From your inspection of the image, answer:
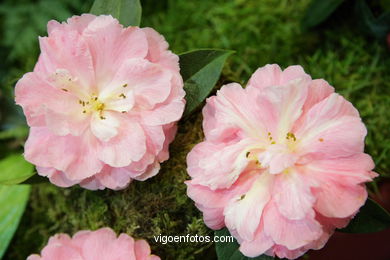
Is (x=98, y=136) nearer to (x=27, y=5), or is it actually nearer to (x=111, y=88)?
(x=111, y=88)

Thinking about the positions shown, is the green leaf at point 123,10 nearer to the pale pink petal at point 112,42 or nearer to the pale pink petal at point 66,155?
the pale pink petal at point 112,42

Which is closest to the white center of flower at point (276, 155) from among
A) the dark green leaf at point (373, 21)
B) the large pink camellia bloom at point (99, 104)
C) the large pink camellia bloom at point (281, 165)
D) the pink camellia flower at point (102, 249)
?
the large pink camellia bloom at point (281, 165)

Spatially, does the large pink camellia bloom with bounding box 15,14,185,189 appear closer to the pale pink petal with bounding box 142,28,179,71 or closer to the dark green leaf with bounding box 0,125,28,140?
the pale pink petal with bounding box 142,28,179,71

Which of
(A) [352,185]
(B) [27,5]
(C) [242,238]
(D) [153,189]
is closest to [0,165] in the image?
(D) [153,189]

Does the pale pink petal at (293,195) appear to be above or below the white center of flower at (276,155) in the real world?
below

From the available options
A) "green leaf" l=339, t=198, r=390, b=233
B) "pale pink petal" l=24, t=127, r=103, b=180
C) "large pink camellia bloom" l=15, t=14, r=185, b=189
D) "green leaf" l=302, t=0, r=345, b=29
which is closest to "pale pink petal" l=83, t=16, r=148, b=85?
"large pink camellia bloom" l=15, t=14, r=185, b=189
